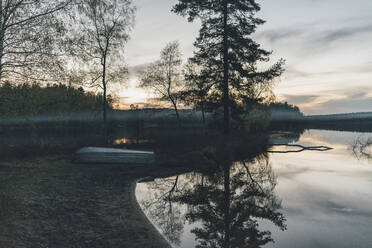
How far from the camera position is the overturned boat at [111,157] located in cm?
1299

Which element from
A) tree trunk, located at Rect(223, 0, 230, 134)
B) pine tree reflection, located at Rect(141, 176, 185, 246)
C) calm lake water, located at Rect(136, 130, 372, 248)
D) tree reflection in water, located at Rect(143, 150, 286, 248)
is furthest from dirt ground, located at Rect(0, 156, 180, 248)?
tree trunk, located at Rect(223, 0, 230, 134)

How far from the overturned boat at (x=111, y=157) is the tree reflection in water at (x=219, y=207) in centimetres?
339

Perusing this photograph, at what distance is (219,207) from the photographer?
22.2 feet

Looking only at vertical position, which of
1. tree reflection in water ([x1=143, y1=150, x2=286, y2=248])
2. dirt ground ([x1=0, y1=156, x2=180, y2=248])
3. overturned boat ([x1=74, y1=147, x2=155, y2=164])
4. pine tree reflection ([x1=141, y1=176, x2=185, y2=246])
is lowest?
pine tree reflection ([x1=141, y1=176, x2=185, y2=246])

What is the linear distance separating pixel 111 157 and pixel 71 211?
7214mm

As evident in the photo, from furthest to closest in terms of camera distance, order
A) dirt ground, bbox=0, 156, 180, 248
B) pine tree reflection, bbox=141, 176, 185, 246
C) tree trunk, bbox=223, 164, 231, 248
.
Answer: pine tree reflection, bbox=141, 176, 185, 246 < tree trunk, bbox=223, 164, 231, 248 < dirt ground, bbox=0, 156, 180, 248

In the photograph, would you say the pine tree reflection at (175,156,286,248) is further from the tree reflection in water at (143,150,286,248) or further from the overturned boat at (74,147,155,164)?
the overturned boat at (74,147,155,164)

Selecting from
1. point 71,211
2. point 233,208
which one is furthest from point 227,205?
point 71,211

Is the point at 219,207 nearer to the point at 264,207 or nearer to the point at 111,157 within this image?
the point at 264,207

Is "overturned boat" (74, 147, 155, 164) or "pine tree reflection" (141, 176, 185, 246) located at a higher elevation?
"overturned boat" (74, 147, 155, 164)

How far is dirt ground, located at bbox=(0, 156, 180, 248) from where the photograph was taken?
458cm

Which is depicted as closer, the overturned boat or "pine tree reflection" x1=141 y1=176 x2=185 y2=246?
"pine tree reflection" x1=141 y1=176 x2=185 y2=246

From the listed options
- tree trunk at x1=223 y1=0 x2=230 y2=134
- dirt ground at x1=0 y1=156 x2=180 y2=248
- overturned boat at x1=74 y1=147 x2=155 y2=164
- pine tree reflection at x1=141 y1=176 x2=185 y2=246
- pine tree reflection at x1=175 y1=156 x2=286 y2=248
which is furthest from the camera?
tree trunk at x1=223 y1=0 x2=230 y2=134

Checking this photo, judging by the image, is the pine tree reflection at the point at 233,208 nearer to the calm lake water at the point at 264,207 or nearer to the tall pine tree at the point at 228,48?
the calm lake water at the point at 264,207
